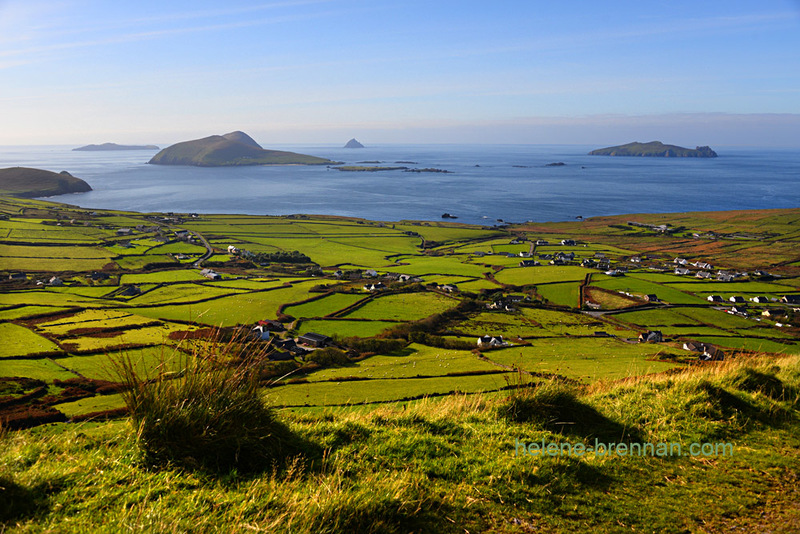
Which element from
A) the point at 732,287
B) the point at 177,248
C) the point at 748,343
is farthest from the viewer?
the point at 177,248

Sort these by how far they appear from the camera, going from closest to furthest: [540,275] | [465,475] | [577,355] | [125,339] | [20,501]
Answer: [20,501] < [465,475] < [577,355] < [125,339] < [540,275]

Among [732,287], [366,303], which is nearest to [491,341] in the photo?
[366,303]

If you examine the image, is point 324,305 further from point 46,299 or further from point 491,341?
point 46,299

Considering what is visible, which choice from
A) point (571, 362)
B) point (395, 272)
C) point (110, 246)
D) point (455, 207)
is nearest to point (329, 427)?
point (571, 362)

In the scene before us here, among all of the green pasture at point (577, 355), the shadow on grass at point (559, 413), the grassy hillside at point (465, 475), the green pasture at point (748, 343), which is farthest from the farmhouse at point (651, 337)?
the shadow on grass at point (559, 413)

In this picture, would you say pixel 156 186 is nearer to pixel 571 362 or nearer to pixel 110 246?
pixel 110 246

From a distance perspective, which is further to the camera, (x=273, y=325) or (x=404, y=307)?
(x=404, y=307)

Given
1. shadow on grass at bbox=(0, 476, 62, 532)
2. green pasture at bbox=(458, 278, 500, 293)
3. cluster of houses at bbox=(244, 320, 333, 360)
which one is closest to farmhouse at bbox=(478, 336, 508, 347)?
cluster of houses at bbox=(244, 320, 333, 360)
